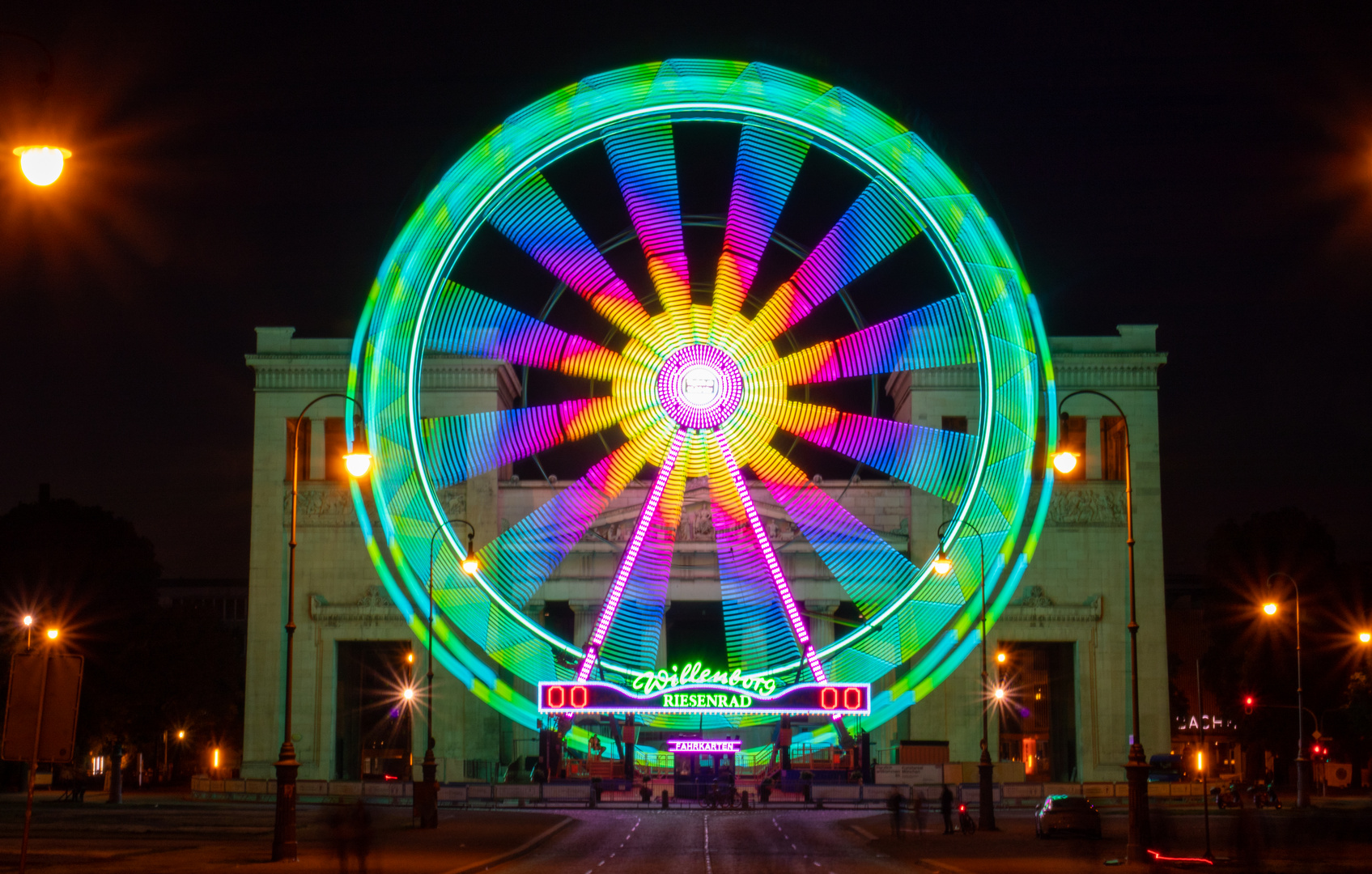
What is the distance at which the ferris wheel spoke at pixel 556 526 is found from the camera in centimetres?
4291

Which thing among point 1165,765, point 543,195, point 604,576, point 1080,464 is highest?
point 543,195

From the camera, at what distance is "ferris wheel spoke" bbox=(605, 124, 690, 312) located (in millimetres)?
40219

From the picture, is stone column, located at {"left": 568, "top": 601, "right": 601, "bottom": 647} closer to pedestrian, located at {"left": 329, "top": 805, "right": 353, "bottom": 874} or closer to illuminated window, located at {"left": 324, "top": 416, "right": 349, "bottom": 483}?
illuminated window, located at {"left": 324, "top": 416, "right": 349, "bottom": 483}

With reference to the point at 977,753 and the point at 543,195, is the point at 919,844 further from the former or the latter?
the point at 977,753

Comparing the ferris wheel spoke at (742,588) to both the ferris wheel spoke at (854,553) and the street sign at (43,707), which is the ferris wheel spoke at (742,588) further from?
the street sign at (43,707)

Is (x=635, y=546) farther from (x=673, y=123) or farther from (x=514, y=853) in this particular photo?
(x=514, y=853)

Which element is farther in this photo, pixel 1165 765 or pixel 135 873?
pixel 1165 765

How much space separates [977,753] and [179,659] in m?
34.4

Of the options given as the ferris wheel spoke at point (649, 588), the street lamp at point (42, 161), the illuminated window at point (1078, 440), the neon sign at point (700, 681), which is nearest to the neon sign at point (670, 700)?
the neon sign at point (700, 681)

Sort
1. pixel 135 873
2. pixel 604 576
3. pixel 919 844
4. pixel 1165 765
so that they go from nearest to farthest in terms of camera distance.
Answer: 1. pixel 135 873
2. pixel 919 844
3. pixel 1165 765
4. pixel 604 576

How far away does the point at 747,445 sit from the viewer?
4156 centimetres

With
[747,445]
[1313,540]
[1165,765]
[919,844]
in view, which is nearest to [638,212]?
[747,445]

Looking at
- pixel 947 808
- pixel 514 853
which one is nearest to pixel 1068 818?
Answer: pixel 947 808

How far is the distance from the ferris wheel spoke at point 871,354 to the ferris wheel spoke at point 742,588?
9.77 feet
